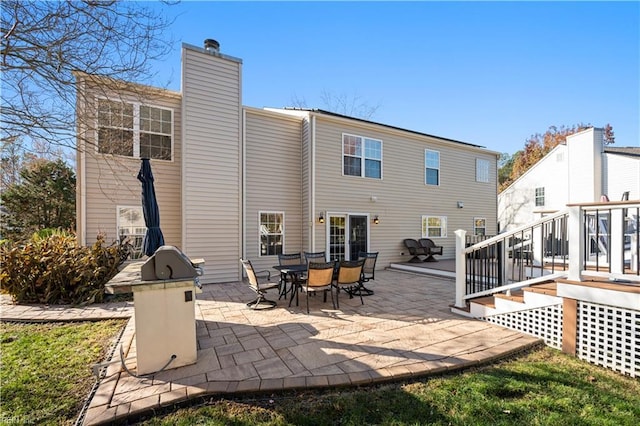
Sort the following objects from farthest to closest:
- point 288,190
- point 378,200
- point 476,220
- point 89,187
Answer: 1. point 476,220
2. point 378,200
3. point 288,190
4. point 89,187

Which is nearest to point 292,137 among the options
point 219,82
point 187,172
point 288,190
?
point 288,190

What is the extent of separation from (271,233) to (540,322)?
23.4 ft

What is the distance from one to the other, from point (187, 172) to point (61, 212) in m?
11.6

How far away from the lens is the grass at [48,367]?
8.04ft

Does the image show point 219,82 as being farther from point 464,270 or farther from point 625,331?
point 625,331

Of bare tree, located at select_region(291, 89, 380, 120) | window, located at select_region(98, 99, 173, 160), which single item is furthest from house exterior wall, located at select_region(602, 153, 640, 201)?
window, located at select_region(98, 99, 173, 160)

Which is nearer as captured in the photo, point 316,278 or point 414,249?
point 316,278

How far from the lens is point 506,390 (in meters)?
2.69

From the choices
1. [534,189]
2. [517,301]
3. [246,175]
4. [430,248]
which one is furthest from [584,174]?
[246,175]

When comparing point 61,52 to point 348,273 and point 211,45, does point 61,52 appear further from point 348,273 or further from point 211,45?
point 348,273

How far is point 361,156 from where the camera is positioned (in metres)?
10.5

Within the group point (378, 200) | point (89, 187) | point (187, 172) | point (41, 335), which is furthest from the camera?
point (378, 200)

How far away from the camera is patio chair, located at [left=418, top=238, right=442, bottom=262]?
11.2 meters

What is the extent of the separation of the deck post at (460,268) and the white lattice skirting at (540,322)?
75 centimetres
